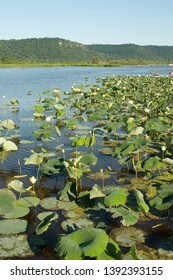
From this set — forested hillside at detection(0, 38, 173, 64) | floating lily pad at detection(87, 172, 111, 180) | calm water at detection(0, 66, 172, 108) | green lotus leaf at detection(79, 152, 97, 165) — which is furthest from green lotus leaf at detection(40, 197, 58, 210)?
forested hillside at detection(0, 38, 173, 64)

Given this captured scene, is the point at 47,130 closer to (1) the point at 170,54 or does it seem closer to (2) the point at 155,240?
(2) the point at 155,240

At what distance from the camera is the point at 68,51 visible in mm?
160375

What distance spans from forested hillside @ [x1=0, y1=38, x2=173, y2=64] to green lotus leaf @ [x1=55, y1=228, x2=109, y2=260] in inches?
4614

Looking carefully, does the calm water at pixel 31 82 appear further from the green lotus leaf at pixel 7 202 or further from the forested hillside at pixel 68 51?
the forested hillside at pixel 68 51

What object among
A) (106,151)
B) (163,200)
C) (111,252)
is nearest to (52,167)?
(163,200)

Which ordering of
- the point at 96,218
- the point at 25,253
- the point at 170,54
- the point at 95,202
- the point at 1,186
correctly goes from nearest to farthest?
the point at 25,253 → the point at 96,218 → the point at 95,202 → the point at 1,186 → the point at 170,54

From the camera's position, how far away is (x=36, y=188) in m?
5.93

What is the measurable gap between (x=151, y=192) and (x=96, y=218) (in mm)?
1304

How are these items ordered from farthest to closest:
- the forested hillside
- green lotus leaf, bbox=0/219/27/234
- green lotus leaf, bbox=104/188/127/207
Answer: the forested hillside → green lotus leaf, bbox=104/188/127/207 → green lotus leaf, bbox=0/219/27/234

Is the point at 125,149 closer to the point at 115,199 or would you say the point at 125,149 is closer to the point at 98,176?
the point at 98,176

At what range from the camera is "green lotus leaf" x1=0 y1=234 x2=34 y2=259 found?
3.88 metres

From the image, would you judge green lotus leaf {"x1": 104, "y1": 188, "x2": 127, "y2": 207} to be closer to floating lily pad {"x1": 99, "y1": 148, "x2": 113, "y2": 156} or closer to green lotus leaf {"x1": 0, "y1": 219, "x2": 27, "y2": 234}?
green lotus leaf {"x1": 0, "y1": 219, "x2": 27, "y2": 234}

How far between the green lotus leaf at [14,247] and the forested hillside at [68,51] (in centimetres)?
11656

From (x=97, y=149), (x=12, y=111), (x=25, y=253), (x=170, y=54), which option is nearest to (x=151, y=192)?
(x=25, y=253)
